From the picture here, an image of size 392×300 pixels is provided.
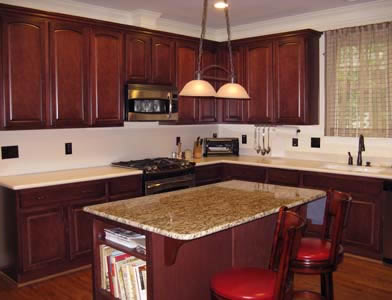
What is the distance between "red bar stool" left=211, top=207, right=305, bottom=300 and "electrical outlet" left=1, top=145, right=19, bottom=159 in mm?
2620

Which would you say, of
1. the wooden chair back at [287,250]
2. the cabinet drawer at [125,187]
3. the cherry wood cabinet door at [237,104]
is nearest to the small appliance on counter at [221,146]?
the cherry wood cabinet door at [237,104]

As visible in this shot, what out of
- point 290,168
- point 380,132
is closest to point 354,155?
point 380,132

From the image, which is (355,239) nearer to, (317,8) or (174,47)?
(317,8)

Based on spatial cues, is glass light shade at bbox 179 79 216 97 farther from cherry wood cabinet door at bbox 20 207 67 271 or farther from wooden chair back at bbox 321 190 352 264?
cherry wood cabinet door at bbox 20 207 67 271

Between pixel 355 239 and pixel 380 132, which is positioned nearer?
pixel 355 239

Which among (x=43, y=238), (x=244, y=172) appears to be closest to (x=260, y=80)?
(x=244, y=172)

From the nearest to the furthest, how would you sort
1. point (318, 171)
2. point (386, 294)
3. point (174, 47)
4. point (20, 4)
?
point (386, 294)
point (20, 4)
point (318, 171)
point (174, 47)

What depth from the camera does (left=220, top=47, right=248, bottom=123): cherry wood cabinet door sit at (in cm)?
536

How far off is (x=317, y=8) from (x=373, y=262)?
2.68 m

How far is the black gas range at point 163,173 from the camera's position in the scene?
4316 mm

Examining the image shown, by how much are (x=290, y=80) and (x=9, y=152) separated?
3.03 meters

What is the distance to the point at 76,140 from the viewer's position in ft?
14.6

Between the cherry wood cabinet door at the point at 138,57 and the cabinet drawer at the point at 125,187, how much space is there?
1.07 meters


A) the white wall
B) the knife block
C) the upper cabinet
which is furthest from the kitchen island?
the knife block
